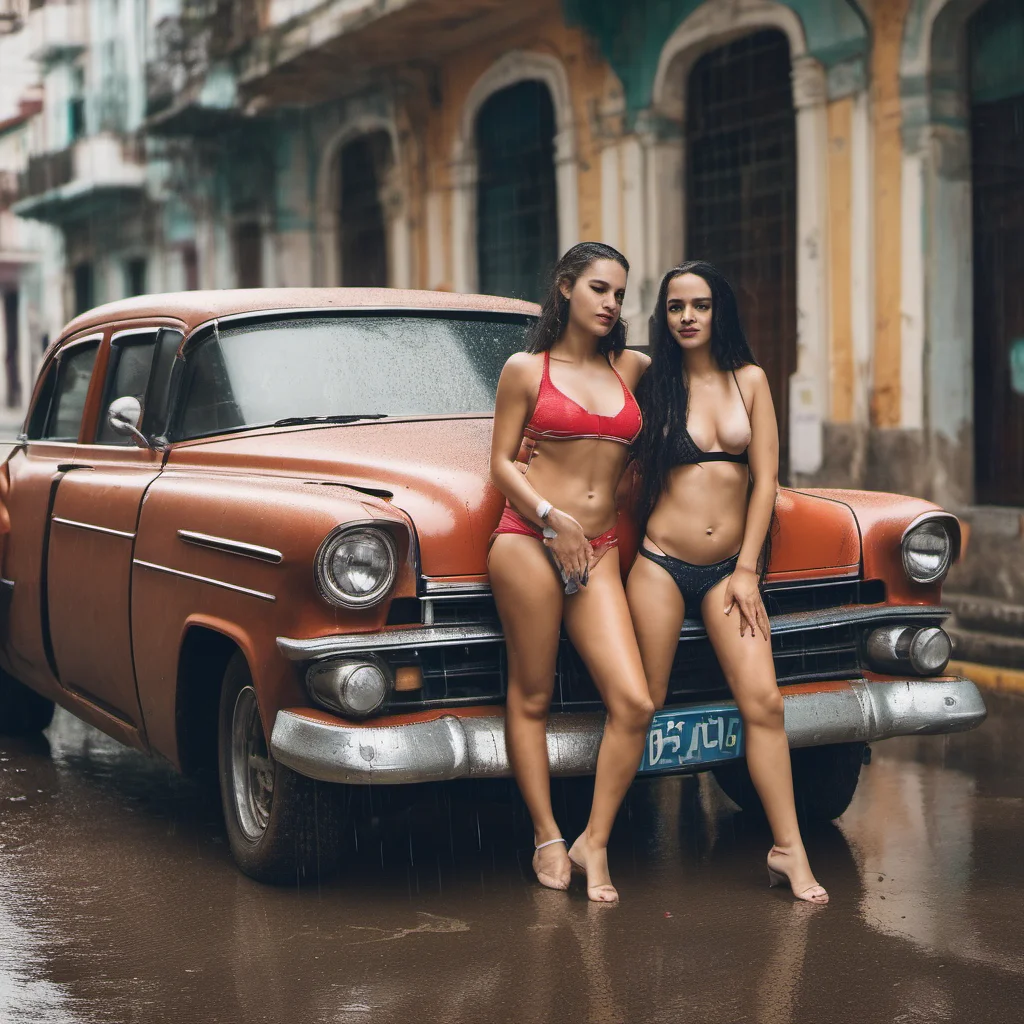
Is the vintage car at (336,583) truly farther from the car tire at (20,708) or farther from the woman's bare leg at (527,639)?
the car tire at (20,708)

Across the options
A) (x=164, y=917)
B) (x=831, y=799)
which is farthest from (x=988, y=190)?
(x=164, y=917)

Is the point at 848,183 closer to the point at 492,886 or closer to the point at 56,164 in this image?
the point at 492,886

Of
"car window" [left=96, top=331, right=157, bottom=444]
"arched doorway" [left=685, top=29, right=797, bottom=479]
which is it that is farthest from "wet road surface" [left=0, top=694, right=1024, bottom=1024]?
"arched doorway" [left=685, top=29, right=797, bottom=479]

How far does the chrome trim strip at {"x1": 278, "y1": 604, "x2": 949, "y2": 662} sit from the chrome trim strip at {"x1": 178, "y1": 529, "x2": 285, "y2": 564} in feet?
0.77

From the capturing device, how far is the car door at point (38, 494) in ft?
21.0

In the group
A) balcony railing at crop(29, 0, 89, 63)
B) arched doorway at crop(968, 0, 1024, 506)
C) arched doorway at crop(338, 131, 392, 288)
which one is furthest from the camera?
balcony railing at crop(29, 0, 89, 63)

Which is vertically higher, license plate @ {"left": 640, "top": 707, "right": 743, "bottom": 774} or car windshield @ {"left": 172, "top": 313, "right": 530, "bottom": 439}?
car windshield @ {"left": 172, "top": 313, "right": 530, "bottom": 439}

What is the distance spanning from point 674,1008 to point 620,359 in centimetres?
188

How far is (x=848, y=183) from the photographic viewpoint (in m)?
11.8

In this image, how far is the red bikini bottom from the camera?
4.59 meters

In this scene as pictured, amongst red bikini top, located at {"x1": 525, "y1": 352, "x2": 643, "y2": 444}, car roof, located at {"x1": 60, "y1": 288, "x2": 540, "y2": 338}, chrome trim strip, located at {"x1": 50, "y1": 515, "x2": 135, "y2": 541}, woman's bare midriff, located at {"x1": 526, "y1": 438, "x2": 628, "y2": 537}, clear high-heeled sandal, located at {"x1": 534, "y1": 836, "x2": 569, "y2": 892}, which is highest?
car roof, located at {"x1": 60, "y1": 288, "x2": 540, "y2": 338}

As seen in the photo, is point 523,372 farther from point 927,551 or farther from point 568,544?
point 927,551

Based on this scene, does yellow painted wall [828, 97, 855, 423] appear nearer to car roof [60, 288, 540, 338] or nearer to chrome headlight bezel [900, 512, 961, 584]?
car roof [60, 288, 540, 338]

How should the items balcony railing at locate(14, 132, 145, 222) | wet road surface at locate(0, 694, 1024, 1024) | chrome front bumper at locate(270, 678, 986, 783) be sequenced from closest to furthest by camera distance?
wet road surface at locate(0, 694, 1024, 1024) < chrome front bumper at locate(270, 678, 986, 783) < balcony railing at locate(14, 132, 145, 222)
